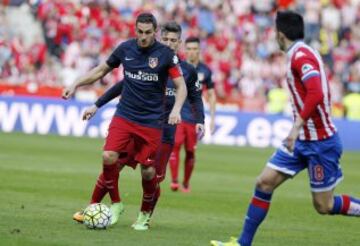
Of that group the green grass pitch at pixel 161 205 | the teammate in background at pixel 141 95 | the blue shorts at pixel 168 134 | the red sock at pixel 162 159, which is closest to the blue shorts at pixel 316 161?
the green grass pitch at pixel 161 205

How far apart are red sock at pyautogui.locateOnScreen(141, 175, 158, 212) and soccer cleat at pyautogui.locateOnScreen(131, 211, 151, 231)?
57 millimetres

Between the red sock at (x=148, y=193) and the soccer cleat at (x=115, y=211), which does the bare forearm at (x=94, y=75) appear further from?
the soccer cleat at (x=115, y=211)

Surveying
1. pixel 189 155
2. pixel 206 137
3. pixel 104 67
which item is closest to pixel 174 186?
pixel 189 155

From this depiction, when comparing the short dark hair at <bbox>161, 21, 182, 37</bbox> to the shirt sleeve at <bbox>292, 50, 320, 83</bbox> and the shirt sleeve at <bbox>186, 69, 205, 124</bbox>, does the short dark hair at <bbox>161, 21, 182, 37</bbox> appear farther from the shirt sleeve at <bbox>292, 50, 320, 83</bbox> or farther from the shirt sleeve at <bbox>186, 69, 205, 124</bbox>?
the shirt sleeve at <bbox>292, 50, 320, 83</bbox>

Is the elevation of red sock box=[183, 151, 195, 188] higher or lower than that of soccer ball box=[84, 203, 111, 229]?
lower

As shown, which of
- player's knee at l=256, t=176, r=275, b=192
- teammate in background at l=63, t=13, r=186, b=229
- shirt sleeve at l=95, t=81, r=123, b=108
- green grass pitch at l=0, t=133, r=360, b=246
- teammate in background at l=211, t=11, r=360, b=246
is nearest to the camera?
teammate in background at l=211, t=11, r=360, b=246

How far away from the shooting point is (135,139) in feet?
37.8

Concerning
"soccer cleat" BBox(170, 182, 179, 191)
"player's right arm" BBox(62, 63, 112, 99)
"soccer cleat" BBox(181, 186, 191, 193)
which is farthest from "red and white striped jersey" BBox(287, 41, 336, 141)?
"soccer cleat" BBox(170, 182, 179, 191)

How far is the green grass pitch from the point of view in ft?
35.6

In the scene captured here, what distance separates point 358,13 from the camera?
36938mm

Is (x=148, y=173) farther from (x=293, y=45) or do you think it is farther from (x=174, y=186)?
(x=174, y=186)

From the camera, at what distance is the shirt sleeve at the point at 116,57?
11542mm

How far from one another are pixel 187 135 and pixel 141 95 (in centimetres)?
554

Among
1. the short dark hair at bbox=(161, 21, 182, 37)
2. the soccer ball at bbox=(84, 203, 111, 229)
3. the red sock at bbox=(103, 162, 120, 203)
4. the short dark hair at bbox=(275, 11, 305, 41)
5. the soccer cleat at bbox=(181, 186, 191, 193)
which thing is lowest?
the soccer cleat at bbox=(181, 186, 191, 193)
